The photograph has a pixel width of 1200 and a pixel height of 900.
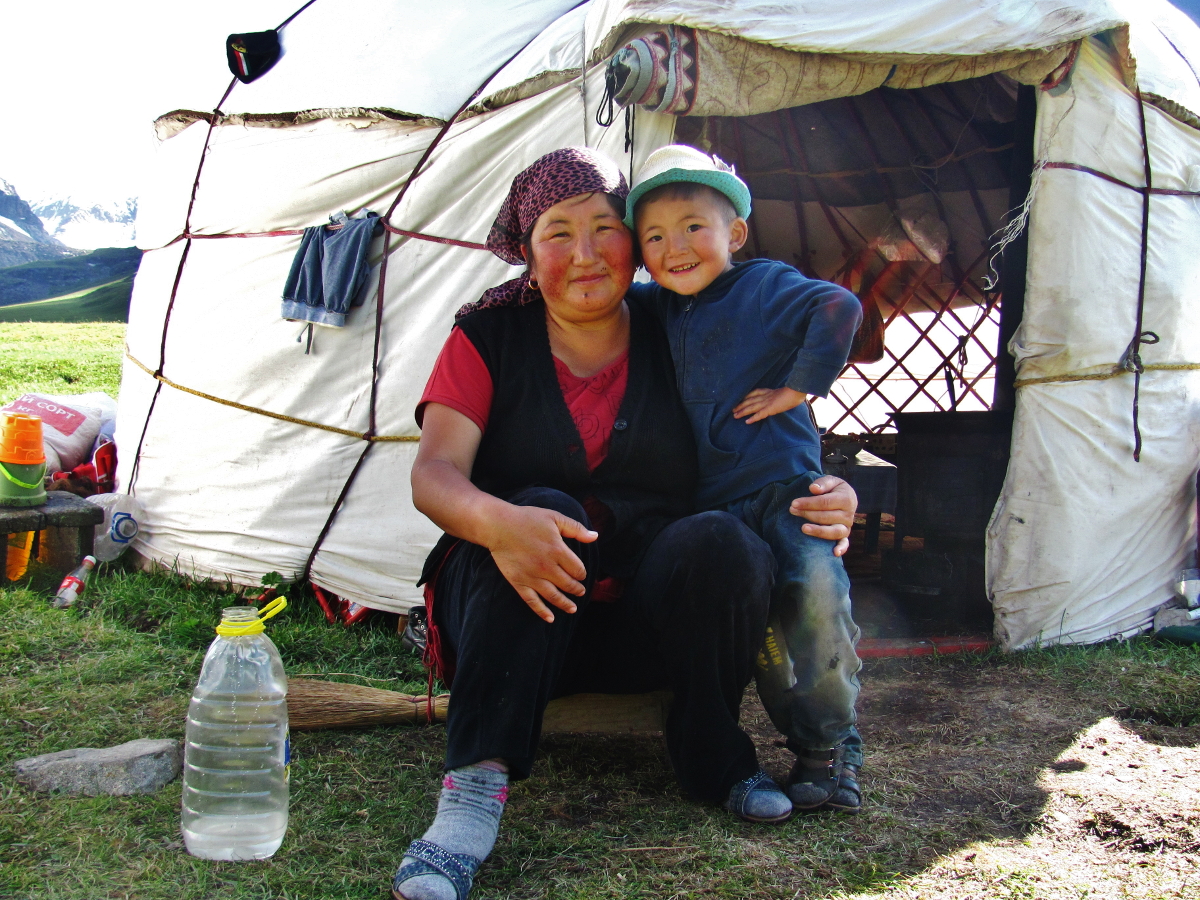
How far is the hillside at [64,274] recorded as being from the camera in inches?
1123

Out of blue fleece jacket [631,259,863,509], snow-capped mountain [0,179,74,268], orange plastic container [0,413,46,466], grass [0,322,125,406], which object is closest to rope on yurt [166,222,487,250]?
orange plastic container [0,413,46,466]

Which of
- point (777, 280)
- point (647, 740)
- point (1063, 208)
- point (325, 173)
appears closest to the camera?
point (777, 280)

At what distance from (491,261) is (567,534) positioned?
1.35 meters

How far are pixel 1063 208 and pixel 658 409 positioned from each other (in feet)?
4.46

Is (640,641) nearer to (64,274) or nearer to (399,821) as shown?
(399,821)

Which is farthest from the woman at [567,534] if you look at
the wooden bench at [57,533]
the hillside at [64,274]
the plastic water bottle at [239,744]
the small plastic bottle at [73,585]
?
the hillside at [64,274]

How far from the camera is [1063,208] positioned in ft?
7.17

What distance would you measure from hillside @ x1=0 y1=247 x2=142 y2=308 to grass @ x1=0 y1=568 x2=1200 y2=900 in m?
29.6

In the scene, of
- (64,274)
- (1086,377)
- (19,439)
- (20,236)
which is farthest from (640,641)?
(20,236)

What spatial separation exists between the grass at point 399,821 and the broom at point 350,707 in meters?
0.03

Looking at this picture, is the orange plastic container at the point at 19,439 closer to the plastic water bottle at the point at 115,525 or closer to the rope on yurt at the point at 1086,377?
the plastic water bottle at the point at 115,525

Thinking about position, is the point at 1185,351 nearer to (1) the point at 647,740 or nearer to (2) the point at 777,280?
(2) the point at 777,280

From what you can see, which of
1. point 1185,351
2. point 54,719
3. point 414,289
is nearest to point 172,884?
point 54,719

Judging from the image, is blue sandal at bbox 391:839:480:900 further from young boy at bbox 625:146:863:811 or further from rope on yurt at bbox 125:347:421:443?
rope on yurt at bbox 125:347:421:443
